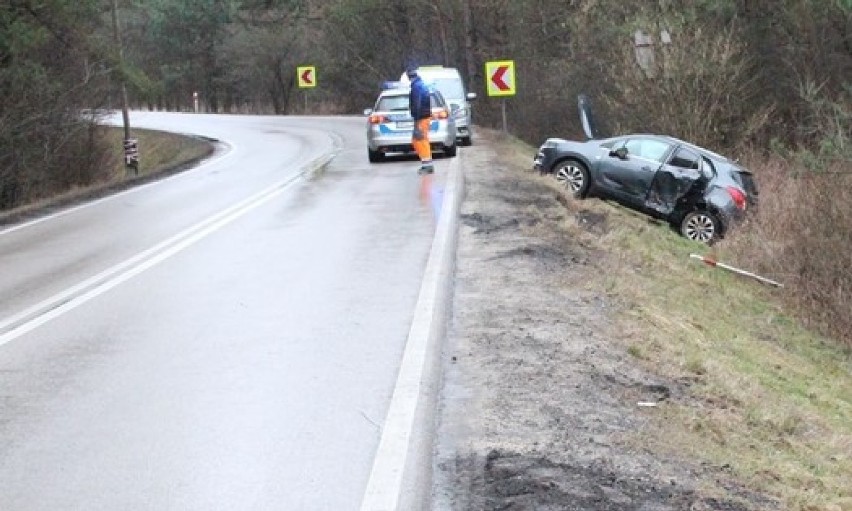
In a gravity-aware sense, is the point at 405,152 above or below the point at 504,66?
below

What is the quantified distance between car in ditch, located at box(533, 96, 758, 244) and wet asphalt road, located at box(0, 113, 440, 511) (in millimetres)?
5182

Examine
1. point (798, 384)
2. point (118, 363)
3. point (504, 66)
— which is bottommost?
point (798, 384)

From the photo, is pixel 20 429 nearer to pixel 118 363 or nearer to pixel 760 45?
pixel 118 363

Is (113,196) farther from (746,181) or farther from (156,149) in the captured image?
(156,149)

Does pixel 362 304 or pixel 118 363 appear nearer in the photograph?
pixel 118 363

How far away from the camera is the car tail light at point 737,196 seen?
63.0ft

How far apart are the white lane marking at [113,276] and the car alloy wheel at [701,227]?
7.15 meters

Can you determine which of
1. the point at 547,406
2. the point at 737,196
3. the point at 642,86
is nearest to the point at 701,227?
the point at 737,196

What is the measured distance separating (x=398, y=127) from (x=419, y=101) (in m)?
3.51

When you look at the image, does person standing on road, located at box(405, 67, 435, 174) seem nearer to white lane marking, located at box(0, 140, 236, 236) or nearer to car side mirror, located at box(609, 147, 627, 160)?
car side mirror, located at box(609, 147, 627, 160)

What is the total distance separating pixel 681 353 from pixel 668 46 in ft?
62.2

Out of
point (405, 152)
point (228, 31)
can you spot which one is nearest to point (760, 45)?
point (405, 152)

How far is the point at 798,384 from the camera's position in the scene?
9750mm

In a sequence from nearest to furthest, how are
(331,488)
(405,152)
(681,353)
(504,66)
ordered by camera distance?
(331,488) < (681,353) < (405,152) < (504,66)
